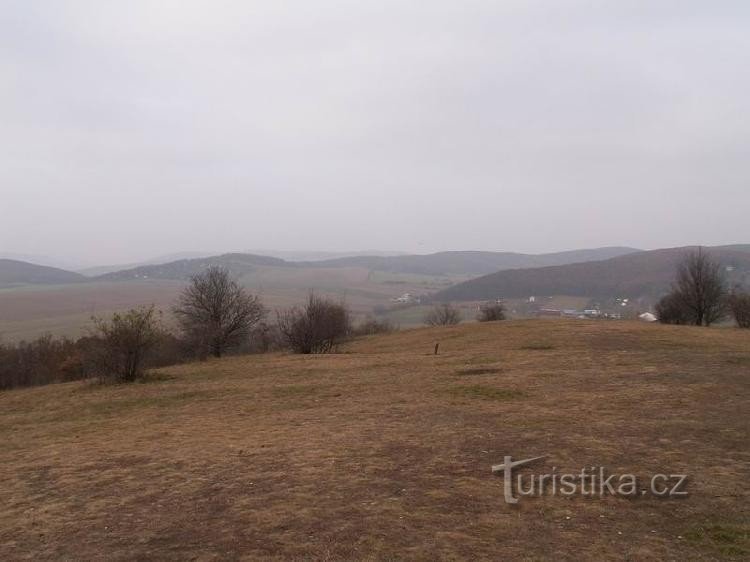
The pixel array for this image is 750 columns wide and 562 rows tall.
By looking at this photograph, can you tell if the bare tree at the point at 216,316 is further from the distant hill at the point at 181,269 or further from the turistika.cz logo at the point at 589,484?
the distant hill at the point at 181,269

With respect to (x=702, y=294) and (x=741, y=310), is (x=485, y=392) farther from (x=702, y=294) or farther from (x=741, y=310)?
(x=741, y=310)

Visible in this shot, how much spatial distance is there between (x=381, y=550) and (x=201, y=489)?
3432 mm

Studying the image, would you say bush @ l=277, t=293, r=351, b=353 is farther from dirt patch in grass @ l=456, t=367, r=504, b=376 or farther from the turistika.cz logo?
the turistika.cz logo

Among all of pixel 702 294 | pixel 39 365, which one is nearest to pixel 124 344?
pixel 39 365

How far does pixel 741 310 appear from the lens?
4119cm

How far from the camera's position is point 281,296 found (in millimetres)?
117875

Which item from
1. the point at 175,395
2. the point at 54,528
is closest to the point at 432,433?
the point at 54,528

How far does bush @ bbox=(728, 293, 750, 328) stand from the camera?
40.9m

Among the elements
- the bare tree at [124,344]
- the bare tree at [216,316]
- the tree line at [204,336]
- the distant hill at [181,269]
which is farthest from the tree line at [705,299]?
the distant hill at [181,269]

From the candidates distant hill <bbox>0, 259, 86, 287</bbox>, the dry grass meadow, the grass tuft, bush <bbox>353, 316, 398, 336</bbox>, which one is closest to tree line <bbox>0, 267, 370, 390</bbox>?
the dry grass meadow

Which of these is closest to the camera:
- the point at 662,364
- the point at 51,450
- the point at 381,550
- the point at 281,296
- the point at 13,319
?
the point at 381,550

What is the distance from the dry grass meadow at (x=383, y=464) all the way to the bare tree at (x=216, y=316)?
59.0ft

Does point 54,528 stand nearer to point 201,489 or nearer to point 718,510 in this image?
point 201,489

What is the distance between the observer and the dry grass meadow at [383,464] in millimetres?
5797
